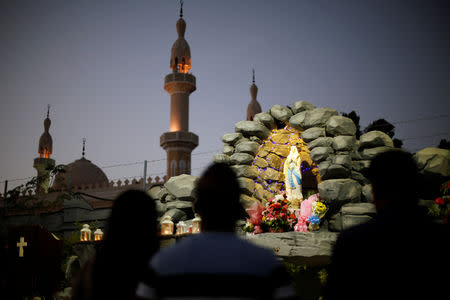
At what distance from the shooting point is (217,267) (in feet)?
5.98

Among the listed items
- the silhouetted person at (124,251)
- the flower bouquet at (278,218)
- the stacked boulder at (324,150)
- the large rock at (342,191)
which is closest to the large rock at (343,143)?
the stacked boulder at (324,150)

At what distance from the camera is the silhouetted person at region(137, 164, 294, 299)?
1.80 metres

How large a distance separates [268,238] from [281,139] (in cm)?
447

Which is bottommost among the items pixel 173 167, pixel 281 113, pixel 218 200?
pixel 218 200

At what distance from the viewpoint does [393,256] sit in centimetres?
213

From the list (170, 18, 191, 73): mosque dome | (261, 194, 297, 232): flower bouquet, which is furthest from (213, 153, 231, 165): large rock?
(170, 18, 191, 73): mosque dome

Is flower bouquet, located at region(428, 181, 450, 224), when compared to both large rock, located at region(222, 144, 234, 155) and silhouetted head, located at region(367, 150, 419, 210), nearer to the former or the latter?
large rock, located at region(222, 144, 234, 155)

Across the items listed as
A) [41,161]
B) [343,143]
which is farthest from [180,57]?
[343,143]

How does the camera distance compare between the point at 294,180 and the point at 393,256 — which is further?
the point at 294,180

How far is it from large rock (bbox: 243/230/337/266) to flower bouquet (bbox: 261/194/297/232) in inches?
22.7

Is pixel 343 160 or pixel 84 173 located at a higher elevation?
pixel 84 173

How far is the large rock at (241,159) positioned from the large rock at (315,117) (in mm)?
1734

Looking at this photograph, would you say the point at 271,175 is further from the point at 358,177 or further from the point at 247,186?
the point at 358,177

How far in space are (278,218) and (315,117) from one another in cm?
309
